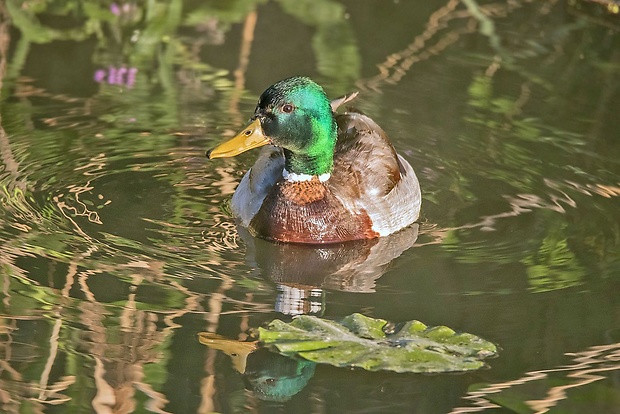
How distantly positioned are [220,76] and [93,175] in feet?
7.01

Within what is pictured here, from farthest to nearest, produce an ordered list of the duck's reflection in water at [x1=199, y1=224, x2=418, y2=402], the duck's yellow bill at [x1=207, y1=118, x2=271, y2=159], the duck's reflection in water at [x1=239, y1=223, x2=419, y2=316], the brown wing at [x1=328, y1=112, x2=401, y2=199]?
the brown wing at [x1=328, y1=112, x2=401, y2=199] < the duck's yellow bill at [x1=207, y1=118, x2=271, y2=159] < the duck's reflection in water at [x1=239, y1=223, x2=419, y2=316] < the duck's reflection in water at [x1=199, y1=224, x2=418, y2=402]

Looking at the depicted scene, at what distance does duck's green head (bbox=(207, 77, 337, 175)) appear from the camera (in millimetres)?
7473

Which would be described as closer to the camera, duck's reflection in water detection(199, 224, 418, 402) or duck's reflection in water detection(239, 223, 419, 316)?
duck's reflection in water detection(199, 224, 418, 402)

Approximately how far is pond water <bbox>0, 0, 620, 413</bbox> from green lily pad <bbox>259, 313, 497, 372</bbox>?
3.1 inches

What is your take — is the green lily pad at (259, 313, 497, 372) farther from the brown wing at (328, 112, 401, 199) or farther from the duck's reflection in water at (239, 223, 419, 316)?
the brown wing at (328, 112, 401, 199)

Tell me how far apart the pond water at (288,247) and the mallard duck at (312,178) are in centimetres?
14

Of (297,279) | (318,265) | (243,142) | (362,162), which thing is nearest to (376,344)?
(297,279)

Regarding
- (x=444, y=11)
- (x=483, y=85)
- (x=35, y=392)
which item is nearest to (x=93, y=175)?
(x=35, y=392)

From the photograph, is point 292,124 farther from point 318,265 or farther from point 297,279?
point 297,279

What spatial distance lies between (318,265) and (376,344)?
4.57 ft

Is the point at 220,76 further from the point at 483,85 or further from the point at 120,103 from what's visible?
the point at 483,85

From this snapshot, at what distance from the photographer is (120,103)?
9.34 meters

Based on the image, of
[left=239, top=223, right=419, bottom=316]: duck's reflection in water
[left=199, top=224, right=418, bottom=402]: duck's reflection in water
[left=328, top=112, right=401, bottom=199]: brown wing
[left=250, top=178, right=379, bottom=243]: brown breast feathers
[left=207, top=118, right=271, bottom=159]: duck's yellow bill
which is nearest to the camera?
[left=199, top=224, right=418, bottom=402]: duck's reflection in water

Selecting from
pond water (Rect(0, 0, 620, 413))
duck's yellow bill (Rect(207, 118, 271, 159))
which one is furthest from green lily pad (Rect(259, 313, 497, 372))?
duck's yellow bill (Rect(207, 118, 271, 159))
